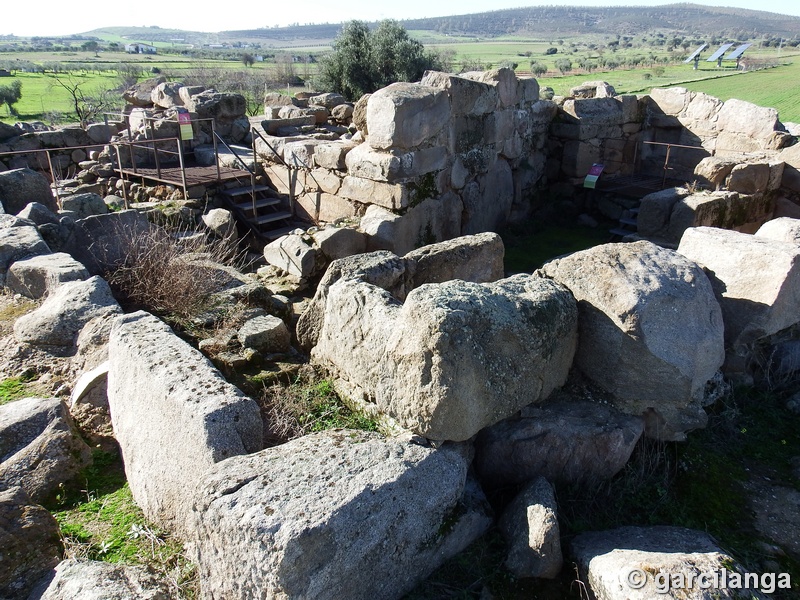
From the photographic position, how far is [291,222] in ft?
29.3

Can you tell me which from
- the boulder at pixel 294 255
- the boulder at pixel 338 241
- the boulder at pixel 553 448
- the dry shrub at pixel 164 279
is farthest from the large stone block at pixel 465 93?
the boulder at pixel 553 448

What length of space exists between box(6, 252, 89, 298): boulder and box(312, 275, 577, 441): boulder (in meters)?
2.63

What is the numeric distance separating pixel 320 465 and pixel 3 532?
4.47 ft

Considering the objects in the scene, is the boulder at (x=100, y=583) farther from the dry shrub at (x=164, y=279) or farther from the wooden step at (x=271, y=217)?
the wooden step at (x=271, y=217)

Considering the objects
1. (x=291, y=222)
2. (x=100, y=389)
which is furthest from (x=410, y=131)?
(x=100, y=389)

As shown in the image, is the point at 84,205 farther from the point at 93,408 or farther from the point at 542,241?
the point at 542,241

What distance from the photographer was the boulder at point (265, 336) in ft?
13.9

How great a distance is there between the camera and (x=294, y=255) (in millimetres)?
6543

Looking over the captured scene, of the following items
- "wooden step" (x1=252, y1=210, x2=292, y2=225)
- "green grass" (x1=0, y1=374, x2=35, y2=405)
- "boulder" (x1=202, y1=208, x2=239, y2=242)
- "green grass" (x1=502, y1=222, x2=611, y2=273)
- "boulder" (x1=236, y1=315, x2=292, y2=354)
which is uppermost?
"boulder" (x1=236, y1=315, x2=292, y2=354)

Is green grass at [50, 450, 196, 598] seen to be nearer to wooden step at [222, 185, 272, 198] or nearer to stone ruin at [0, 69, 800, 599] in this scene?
stone ruin at [0, 69, 800, 599]

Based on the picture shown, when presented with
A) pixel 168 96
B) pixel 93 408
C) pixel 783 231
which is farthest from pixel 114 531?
pixel 168 96

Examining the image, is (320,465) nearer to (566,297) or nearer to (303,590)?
(303,590)

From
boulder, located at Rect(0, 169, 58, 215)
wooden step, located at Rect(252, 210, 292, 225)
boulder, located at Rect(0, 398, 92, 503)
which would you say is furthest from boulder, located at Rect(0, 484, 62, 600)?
A: wooden step, located at Rect(252, 210, 292, 225)

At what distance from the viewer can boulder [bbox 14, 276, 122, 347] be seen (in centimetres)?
432
